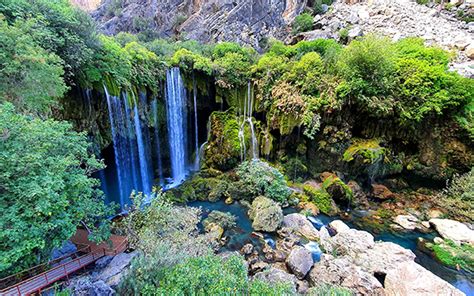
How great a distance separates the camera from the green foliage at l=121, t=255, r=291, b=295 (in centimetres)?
425

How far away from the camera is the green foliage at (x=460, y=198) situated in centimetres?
1075

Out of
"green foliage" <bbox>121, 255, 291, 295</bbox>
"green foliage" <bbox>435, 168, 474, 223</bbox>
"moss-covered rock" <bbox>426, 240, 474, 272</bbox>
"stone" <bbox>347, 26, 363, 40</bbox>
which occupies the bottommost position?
"moss-covered rock" <bbox>426, 240, 474, 272</bbox>

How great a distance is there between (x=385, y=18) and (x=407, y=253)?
28.0 m

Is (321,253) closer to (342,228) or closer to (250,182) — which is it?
(342,228)

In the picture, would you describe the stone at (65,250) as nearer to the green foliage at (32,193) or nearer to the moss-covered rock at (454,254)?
the green foliage at (32,193)

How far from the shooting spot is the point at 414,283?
22.4 ft

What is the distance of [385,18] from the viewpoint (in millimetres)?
26016

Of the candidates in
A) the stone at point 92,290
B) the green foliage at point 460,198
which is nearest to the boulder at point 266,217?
Result: the stone at point 92,290

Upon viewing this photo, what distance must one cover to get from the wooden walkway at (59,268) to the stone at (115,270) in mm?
507

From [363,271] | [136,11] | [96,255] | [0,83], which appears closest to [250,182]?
[363,271]

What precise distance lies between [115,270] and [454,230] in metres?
13.9

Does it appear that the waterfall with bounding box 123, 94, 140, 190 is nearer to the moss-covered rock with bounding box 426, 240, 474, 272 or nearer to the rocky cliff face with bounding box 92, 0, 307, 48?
the moss-covered rock with bounding box 426, 240, 474, 272

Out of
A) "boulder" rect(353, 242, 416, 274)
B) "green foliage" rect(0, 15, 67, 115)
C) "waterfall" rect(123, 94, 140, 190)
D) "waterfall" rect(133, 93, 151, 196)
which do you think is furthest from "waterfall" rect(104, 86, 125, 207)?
"boulder" rect(353, 242, 416, 274)

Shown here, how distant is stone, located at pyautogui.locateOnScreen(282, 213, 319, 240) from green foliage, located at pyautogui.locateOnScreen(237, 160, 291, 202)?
1.65 meters
